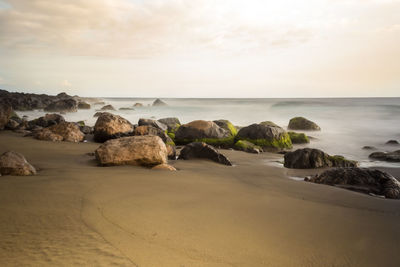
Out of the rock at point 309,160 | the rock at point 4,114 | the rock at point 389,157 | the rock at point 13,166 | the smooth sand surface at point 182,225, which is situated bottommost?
the rock at point 389,157

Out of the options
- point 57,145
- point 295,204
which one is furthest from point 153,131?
point 295,204

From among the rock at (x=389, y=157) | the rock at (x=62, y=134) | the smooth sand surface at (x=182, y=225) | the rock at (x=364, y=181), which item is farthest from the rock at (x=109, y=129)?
the rock at (x=389, y=157)

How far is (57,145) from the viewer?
7141 millimetres

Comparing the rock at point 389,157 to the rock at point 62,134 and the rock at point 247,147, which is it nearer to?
the rock at point 247,147

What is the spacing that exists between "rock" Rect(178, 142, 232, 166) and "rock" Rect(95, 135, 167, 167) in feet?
4.68

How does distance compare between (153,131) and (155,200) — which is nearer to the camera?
(155,200)

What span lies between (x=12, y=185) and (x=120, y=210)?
1.50 m

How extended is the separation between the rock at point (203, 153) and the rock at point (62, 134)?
439 cm

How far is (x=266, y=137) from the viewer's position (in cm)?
1032

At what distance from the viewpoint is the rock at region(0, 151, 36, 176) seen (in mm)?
3561

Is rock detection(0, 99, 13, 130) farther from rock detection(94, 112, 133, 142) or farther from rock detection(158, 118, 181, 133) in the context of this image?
rock detection(158, 118, 181, 133)

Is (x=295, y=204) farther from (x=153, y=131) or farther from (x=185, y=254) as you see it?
(x=153, y=131)

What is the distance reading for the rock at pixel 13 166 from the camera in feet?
11.7

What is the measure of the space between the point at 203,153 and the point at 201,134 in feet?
14.5
